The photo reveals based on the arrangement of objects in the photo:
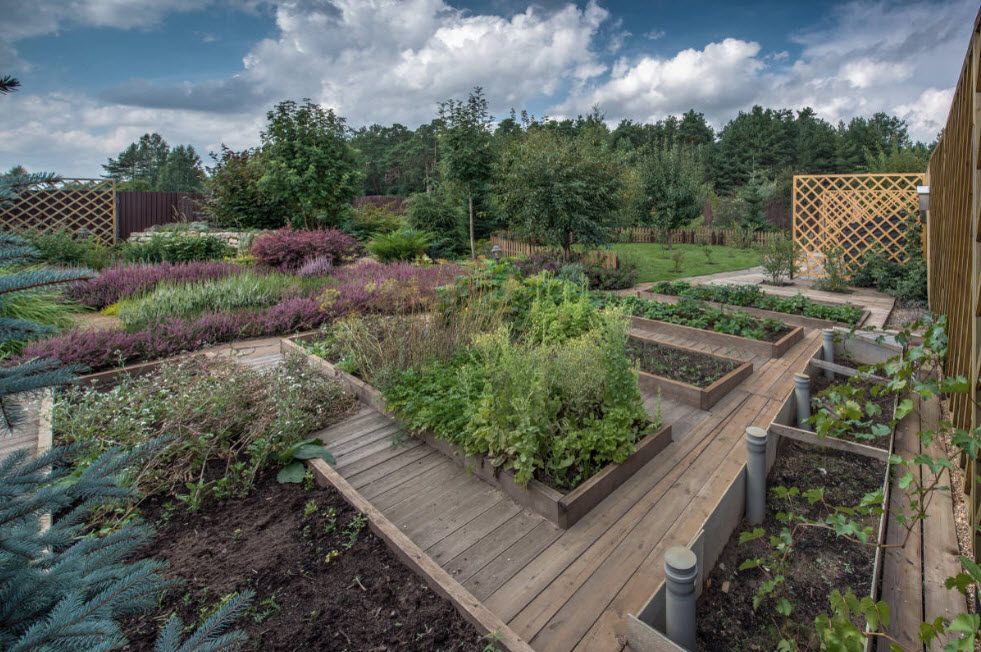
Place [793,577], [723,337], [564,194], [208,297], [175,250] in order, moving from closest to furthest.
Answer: [793,577] < [723,337] < [208,297] < [175,250] < [564,194]

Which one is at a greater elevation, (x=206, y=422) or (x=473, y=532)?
(x=206, y=422)

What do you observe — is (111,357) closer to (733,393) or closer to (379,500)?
(379,500)

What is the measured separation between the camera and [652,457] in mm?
2840

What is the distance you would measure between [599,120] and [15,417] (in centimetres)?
2157

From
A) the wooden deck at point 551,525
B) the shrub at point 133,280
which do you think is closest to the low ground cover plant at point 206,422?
the wooden deck at point 551,525

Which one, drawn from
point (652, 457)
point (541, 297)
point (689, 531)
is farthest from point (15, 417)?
point (541, 297)

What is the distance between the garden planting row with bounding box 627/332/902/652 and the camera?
1.49 m

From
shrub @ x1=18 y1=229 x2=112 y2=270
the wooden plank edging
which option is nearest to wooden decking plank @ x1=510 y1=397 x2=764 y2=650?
the wooden plank edging

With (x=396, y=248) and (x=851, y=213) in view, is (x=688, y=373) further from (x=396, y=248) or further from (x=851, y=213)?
(x=396, y=248)

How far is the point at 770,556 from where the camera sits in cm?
194

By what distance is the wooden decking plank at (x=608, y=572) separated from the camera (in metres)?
1.69

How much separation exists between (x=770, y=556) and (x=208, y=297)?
21.1 feet

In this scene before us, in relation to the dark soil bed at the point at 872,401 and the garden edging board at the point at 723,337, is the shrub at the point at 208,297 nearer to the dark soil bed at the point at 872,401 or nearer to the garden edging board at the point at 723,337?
the garden edging board at the point at 723,337

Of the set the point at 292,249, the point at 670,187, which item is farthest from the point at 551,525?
the point at 670,187
